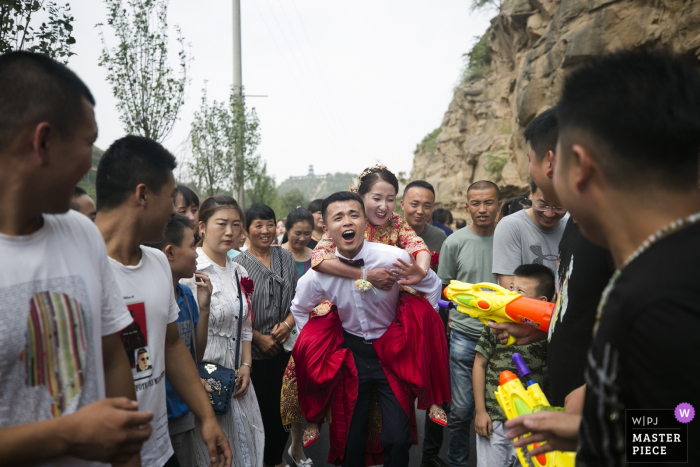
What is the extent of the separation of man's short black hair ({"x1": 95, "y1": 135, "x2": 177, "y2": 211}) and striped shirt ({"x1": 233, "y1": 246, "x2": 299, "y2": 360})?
2.45 meters

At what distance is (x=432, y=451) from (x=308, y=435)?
4.60 ft

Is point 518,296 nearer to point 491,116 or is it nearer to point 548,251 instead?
point 548,251

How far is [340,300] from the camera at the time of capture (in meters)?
3.76

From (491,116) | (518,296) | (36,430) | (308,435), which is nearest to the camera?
(36,430)

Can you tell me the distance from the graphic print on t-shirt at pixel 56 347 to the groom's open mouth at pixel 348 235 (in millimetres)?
2305

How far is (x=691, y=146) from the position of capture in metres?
1.15

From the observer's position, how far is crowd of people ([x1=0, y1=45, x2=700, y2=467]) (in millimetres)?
1147

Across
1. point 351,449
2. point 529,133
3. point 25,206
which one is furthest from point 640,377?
point 351,449

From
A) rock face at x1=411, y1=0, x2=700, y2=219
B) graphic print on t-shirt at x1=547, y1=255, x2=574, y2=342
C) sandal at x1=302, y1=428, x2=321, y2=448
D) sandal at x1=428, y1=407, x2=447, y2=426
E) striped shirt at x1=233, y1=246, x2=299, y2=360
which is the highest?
rock face at x1=411, y1=0, x2=700, y2=219

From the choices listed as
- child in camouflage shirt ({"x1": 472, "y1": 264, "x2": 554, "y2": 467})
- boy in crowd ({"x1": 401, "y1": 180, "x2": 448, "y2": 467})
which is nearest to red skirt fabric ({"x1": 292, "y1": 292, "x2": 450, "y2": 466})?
child in camouflage shirt ({"x1": 472, "y1": 264, "x2": 554, "y2": 467})

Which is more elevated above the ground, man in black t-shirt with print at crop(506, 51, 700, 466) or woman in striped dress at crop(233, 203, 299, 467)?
man in black t-shirt with print at crop(506, 51, 700, 466)

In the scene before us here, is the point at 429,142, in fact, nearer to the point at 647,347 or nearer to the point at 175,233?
the point at 175,233

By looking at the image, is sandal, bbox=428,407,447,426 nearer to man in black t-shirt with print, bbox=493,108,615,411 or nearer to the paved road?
the paved road

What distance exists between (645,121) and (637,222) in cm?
24
